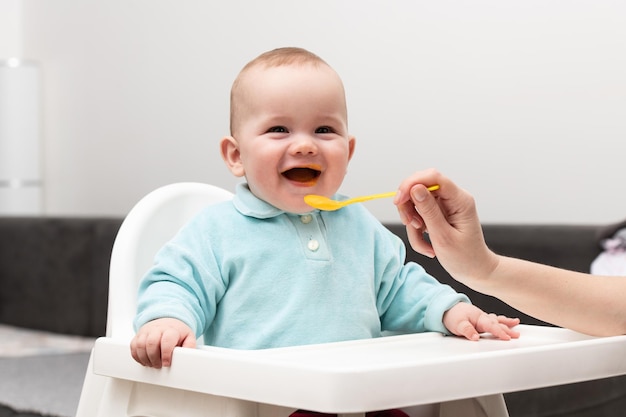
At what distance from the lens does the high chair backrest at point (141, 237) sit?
989 millimetres

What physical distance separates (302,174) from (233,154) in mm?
96

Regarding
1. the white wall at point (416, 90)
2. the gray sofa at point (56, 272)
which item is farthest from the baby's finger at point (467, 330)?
the gray sofa at point (56, 272)

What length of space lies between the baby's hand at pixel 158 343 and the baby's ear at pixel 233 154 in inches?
10.3

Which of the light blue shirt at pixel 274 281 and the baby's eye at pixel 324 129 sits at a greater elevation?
the baby's eye at pixel 324 129

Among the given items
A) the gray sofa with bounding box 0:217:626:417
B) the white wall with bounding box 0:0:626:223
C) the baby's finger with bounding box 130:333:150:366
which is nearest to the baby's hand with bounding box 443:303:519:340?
the baby's finger with bounding box 130:333:150:366

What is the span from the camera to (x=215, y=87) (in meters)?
2.77

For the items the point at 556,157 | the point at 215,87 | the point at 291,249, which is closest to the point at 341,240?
the point at 291,249

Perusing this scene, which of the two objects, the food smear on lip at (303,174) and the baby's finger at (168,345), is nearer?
the baby's finger at (168,345)

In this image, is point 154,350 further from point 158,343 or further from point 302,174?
point 302,174

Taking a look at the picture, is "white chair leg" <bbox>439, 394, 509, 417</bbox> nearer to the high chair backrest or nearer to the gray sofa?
the high chair backrest

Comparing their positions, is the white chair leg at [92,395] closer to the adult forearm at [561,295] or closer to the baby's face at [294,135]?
the baby's face at [294,135]

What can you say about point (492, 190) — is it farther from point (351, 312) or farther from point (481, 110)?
point (351, 312)

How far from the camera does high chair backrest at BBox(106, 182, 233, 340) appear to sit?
989 millimetres

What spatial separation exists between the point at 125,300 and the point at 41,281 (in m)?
2.05
